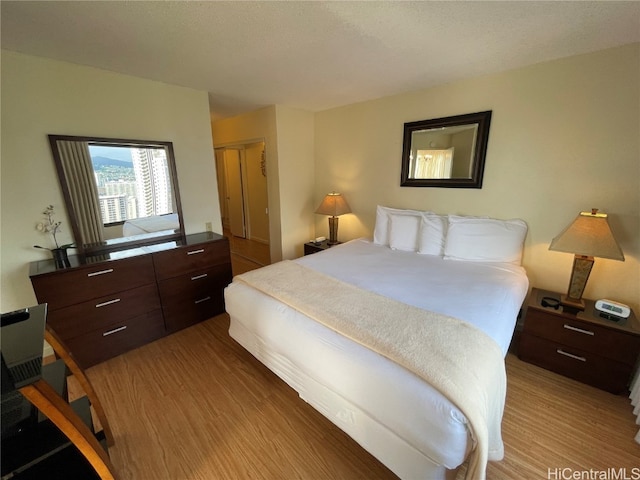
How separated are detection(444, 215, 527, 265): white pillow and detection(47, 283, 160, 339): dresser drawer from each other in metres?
2.81

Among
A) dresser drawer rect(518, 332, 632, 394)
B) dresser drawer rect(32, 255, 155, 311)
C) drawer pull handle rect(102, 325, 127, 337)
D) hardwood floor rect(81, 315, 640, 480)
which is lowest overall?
hardwood floor rect(81, 315, 640, 480)

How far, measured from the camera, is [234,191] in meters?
5.54

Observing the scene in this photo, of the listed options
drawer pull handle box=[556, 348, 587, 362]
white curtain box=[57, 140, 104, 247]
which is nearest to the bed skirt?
drawer pull handle box=[556, 348, 587, 362]

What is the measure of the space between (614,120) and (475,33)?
1259 mm

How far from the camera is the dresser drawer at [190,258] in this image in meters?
2.31

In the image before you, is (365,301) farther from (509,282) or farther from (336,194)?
(336,194)

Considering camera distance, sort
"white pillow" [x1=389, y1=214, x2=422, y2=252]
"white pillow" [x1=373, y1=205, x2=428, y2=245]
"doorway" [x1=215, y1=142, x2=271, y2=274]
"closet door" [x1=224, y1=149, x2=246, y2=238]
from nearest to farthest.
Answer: "white pillow" [x1=389, y1=214, x2=422, y2=252] < "white pillow" [x1=373, y1=205, x2=428, y2=245] < "doorway" [x1=215, y1=142, x2=271, y2=274] < "closet door" [x1=224, y1=149, x2=246, y2=238]

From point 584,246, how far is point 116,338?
3660 mm

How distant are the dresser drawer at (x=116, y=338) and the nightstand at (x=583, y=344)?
3.18m

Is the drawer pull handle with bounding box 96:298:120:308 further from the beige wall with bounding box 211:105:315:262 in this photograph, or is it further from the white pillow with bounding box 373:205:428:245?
the white pillow with bounding box 373:205:428:245

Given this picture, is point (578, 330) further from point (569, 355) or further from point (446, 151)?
point (446, 151)

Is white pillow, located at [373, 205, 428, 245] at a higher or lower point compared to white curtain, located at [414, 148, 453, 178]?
lower

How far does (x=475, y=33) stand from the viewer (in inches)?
64.4

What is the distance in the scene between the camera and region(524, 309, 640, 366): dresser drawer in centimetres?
167
